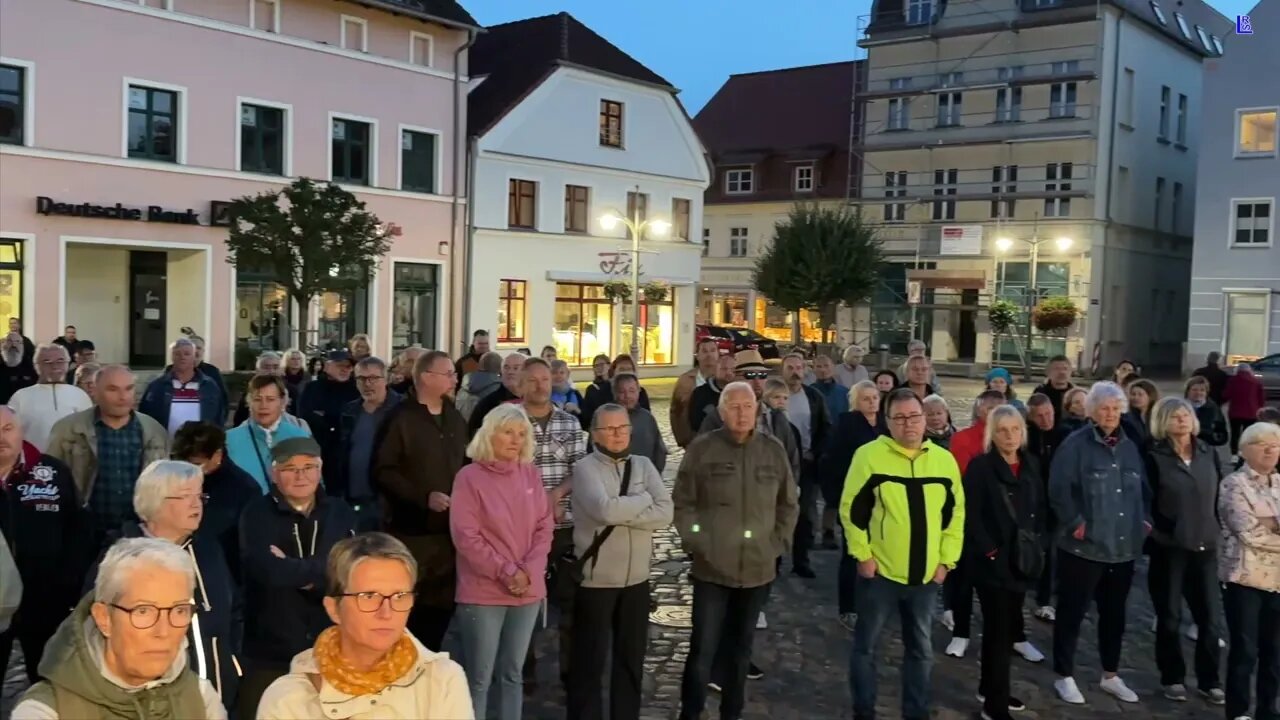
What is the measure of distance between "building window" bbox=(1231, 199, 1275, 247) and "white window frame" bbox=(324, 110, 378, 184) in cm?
2863

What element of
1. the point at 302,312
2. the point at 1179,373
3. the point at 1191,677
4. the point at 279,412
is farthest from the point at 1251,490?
the point at 1179,373

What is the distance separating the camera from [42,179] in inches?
921

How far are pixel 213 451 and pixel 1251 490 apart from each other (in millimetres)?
5666

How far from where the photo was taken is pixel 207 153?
2611 cm

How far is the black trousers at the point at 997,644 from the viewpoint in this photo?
6418mm

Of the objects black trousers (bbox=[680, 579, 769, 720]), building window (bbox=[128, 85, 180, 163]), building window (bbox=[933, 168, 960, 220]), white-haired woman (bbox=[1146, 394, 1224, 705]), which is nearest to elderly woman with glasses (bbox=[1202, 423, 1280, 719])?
white-haired woman (bbox=[1146, 394, 1224, 705])

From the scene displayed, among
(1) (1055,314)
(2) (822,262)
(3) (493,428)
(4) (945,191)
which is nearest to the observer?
(3) (493,428)

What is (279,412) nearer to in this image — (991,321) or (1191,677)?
(1191,677)

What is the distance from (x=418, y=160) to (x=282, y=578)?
1083 inches

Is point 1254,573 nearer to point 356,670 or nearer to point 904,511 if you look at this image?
point 904,511

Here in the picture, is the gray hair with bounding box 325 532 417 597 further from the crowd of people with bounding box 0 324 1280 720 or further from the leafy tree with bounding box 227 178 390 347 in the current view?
the leafy tree with bounding box 227 178 390 347

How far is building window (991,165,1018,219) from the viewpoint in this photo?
4344cm

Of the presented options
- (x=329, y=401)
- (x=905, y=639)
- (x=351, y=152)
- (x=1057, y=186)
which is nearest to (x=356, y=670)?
(x=905, y=639)

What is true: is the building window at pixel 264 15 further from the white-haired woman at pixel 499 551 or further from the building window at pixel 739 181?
the building window at pixel 739 181
